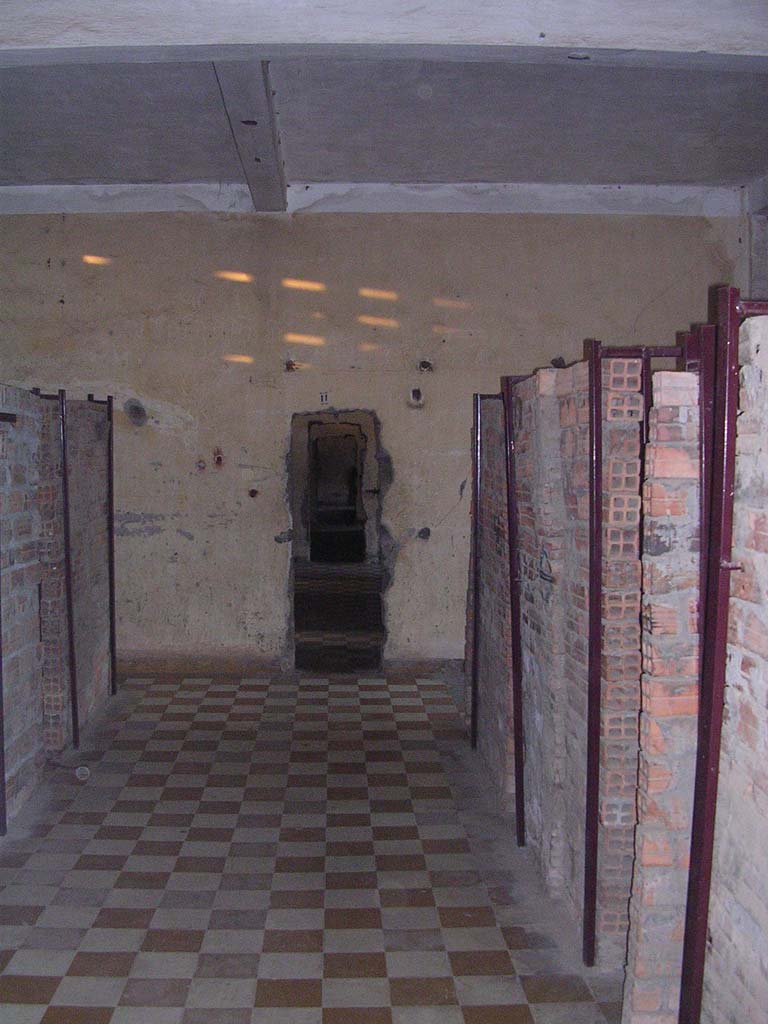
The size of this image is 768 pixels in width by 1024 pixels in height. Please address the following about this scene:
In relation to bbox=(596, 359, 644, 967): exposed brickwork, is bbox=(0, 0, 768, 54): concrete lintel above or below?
above

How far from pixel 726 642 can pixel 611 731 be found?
113 cm

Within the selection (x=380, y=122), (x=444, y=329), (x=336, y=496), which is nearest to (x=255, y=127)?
(x=380, y=122)

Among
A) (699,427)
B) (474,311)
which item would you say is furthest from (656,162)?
(699,427)

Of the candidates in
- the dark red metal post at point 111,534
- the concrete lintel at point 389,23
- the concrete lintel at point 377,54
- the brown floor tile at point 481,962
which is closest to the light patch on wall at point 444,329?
the dark red metal post at point 111,534

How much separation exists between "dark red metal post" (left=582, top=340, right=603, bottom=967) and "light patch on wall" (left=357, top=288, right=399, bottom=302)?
475 cm

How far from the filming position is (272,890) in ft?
15.2

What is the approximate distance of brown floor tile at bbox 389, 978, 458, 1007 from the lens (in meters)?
3.71

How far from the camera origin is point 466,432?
8445 millimetres

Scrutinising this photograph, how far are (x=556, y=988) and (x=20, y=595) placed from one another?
378 centimetres

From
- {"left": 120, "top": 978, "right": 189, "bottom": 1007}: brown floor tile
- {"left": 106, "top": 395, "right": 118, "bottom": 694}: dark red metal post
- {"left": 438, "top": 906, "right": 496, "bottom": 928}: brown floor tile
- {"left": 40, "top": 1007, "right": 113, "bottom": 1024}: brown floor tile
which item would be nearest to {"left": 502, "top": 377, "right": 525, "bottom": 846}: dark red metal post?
{"left": 438, "top": 906, "right": 496, "bottom": 928}: brown floor tile

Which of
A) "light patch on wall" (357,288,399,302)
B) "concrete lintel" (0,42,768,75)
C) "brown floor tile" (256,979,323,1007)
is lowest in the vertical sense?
"brown floor tile" (256,979,323,1007)

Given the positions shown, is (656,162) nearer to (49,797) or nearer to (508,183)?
(508,183)

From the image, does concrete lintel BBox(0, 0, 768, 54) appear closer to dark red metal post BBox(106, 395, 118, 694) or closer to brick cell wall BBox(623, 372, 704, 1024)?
brick cell wall BBox(623, 372, 704, 1024)

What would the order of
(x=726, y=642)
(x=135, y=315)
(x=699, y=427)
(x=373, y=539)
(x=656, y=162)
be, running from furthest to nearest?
(x=373, y=539), (x=135, y=315), (x=656, y=162), (x=699, y=427), (x=726, y=642)
